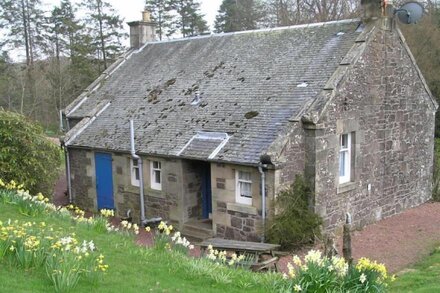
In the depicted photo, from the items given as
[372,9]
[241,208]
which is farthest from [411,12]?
[241,208]

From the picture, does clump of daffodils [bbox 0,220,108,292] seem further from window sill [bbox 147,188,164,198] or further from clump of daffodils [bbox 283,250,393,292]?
window sill [bbox 147,188,164,198]

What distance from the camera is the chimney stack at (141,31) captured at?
83.3ft

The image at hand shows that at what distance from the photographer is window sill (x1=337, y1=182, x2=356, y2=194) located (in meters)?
15.9

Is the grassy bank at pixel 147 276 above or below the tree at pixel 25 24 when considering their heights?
below

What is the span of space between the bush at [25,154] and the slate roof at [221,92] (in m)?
2.80

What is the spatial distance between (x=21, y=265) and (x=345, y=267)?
479 centimetres

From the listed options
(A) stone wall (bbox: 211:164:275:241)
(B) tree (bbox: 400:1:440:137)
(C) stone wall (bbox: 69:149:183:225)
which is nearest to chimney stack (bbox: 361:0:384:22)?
(A) stone wall (bbox: 211:164:275:241)

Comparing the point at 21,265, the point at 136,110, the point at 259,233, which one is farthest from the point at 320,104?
the point at 21,265

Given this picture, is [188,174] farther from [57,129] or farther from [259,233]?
[57,129]

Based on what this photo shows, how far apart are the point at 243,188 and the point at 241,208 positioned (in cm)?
60

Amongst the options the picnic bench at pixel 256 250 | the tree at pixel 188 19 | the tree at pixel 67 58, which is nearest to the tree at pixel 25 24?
the tree at pixel 67 58

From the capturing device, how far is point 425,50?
31.6 metres

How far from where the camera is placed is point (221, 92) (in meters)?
17.9

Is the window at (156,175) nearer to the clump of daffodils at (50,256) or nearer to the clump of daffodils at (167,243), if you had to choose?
the clump of daffodils at (167,243)
